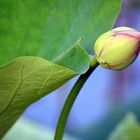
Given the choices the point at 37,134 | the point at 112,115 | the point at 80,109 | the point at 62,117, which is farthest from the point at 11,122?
the point at 80,109

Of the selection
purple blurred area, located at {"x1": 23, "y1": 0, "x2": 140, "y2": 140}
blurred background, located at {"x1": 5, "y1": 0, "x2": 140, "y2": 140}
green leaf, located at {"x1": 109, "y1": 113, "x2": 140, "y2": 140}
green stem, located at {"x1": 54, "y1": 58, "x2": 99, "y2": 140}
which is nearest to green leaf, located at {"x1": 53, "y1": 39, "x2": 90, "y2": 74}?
green stem, located at {"x1": 54, "y1": 58, "x2": 99, "y2": 140}

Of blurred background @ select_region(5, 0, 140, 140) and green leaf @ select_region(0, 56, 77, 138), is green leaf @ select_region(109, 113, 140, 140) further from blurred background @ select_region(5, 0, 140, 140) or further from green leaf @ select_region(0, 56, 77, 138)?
blurred background @ select_region(5, 0, 140, 140)

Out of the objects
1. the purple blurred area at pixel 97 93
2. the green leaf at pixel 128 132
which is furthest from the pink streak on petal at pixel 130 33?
the purple blurred area at pixel 97 93

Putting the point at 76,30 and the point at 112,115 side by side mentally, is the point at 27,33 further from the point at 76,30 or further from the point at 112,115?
the point at 112,115

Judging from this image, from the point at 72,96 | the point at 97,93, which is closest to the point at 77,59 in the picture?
the point at 72,96

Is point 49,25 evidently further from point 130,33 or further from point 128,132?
point 128,132

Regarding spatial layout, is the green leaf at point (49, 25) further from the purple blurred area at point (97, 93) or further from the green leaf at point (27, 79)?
the purple blurred area at point (97, 93)
